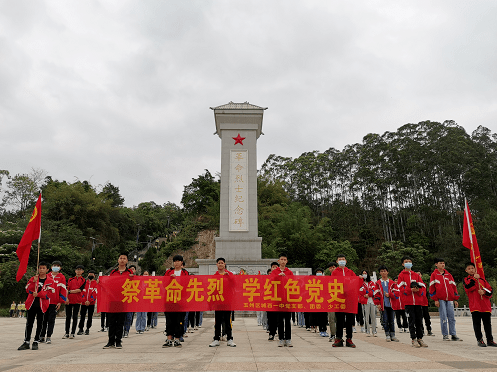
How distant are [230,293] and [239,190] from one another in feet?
39.5

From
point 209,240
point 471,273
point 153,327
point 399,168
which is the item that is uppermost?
point 399,168

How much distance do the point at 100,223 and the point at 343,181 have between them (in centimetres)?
2912

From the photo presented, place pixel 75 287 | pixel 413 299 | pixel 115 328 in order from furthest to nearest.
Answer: pixel 75 287 < pixel 413 299 < pixel 115 328

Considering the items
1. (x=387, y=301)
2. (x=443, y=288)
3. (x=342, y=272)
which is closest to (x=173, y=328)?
(x=342, y=272)

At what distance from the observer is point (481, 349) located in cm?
581

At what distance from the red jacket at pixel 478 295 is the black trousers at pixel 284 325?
3.26 metres

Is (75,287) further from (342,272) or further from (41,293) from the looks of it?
(342,272)

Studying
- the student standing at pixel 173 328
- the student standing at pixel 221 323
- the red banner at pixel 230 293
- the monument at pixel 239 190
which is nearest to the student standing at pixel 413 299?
the red banner at pixel 230 293

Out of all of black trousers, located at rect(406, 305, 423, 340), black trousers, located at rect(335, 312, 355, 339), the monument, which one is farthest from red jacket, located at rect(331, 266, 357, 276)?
the monument

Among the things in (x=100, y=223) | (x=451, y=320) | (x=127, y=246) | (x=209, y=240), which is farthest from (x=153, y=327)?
(x=127, y=246)

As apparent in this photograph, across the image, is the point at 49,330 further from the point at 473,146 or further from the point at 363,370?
the point at 473,146

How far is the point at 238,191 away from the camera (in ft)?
60.3

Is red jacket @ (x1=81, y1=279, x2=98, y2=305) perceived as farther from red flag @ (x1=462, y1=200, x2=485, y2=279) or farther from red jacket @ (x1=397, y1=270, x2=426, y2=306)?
red flag @ (x1=462, y1=200, x2=485, y2=279)

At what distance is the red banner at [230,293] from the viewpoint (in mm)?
6391
